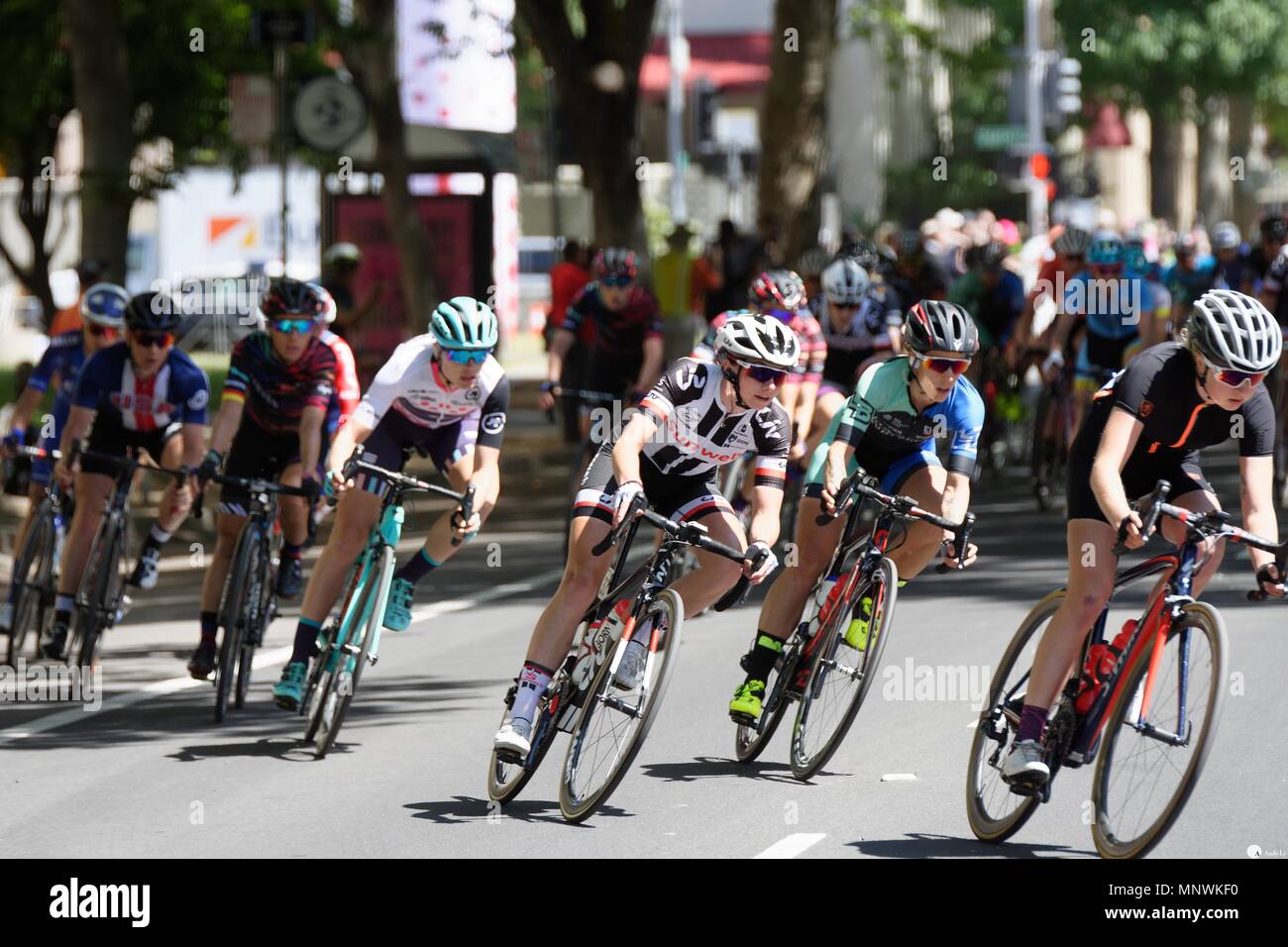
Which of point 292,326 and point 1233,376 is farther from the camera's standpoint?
point 292,326

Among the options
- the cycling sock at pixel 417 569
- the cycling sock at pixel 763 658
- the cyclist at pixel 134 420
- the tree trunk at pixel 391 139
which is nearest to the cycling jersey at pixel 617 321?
the cyclist at pixel 134 420

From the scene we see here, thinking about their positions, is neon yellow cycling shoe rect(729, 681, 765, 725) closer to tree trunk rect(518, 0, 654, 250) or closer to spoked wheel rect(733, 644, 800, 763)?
spoked wheel rect(733, 644, 800, 763)

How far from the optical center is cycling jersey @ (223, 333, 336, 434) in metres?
10.7

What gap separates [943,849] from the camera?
7.34 meters

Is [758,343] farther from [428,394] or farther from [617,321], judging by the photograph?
[617,321]

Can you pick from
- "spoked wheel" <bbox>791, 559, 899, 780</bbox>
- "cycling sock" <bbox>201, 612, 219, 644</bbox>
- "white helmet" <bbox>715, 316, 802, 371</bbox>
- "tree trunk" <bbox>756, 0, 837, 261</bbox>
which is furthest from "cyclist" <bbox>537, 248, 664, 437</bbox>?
"tree trunk" <bbox>756, 0, 837, 261</bbox>

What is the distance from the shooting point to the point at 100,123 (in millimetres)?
18375

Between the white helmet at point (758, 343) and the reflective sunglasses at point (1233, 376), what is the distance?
1.61 metres

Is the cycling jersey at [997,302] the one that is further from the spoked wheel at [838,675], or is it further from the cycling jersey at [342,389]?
the spoked wheel at [838,675]

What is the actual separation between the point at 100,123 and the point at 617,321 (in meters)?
5.72

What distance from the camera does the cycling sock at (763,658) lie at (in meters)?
8.80

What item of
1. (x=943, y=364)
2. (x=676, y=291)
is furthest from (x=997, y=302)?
(x=943, y=364)
